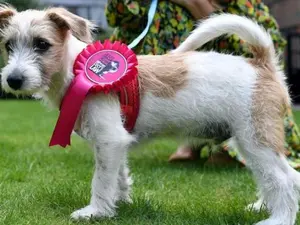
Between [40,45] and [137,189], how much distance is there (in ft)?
4.64

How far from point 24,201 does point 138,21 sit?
2.02 meters

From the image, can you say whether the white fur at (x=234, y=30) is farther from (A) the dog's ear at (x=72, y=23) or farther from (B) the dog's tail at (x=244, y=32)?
(A) the dog's ear at (x=72, y=23)

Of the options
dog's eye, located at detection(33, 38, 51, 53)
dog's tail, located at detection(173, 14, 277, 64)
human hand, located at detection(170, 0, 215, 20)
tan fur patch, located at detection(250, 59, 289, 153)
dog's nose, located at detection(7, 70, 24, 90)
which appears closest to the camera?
dog's nose, located at detection(7, 70, 24, 90)

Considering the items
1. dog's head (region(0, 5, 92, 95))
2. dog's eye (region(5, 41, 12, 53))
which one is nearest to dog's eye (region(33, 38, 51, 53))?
dog's head (region(0, 5, 92, 95))

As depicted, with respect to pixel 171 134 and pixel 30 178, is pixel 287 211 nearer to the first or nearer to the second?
pixel 171 134

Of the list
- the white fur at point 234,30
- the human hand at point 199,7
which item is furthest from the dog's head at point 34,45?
the human hand at point 199,7

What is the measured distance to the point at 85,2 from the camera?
25172mm

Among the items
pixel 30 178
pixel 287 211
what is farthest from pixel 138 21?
pixel 287 211

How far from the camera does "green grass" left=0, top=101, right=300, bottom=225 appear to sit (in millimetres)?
3089

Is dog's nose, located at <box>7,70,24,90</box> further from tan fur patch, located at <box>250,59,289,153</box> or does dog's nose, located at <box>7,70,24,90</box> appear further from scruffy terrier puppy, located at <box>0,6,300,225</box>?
tan fur patch, located at <box>250,59,289,153</box>

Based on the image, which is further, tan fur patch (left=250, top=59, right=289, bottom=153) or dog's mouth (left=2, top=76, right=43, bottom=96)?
tan fur patch (left=250, top=59, right=289, bottom=153)

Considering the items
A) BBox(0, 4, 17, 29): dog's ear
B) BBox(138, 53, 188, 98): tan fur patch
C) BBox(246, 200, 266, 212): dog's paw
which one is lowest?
BBox(246, 200, 266, 212): dog's paw

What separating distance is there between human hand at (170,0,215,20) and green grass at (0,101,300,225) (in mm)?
1300

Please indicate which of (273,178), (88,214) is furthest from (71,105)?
(273,178)
